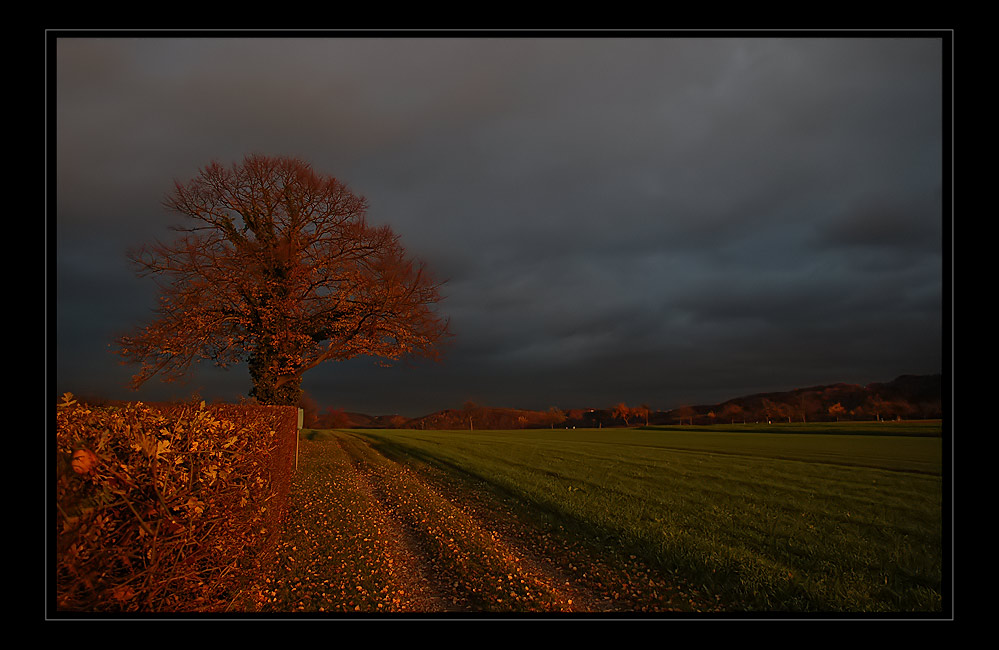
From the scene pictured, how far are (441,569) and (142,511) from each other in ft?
14.0

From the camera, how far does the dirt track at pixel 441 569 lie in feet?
19.8

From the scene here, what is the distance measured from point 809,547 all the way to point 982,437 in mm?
5087

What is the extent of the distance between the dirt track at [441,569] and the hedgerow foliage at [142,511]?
68.8 inches

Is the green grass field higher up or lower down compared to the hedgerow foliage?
lower down

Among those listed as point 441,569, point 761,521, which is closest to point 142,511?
point 441,569

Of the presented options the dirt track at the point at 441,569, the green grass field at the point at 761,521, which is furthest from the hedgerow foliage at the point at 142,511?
the green grass field at the point at 761,521

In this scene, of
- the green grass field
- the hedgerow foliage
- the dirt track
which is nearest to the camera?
the hedgerow foliage

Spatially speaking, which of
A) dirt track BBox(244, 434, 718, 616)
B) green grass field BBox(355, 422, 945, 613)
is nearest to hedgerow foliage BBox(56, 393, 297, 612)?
dirt track BBox(244, 434, 718, 616)

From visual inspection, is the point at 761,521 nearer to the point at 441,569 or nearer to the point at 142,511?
the point at 441,569

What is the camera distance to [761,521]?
35.2 feet

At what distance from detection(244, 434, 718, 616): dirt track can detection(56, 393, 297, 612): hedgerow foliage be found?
68.8 inches

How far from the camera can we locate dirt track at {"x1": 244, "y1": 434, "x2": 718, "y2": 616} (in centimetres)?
Result: 604

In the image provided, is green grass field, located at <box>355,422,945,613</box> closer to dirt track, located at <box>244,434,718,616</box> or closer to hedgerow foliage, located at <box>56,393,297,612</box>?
dirt track, located at <box>244,434,718,616</box>
